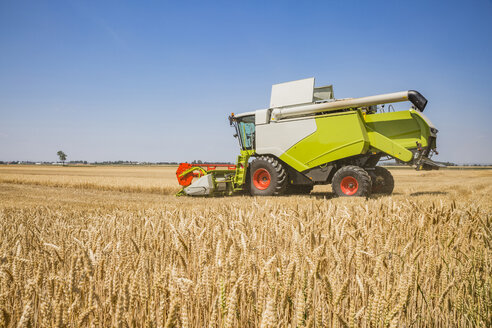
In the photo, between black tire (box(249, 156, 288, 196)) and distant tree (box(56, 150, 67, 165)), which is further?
distant tree (box(56, 150, 67, 165))

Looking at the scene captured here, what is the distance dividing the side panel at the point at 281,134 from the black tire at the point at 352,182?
5.21 feet

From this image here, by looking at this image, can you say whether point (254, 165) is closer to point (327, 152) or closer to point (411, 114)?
point (327, 152)

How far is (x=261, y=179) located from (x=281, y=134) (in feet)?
5.39

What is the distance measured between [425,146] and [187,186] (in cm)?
754

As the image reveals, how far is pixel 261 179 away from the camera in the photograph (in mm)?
11125

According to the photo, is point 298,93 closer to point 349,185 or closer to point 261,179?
point 261,179

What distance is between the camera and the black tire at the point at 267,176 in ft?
34.5

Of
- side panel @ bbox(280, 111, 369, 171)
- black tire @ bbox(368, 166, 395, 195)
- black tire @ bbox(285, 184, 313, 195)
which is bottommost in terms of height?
black tire @ bbox(285, 184, 313, 195)

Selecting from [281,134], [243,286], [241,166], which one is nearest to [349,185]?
[281,134]

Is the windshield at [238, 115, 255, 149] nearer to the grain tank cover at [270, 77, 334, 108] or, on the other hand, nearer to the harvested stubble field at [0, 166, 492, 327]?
the grain tank cover at [270, 77, 334, 108]

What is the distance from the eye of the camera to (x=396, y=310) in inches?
42.6

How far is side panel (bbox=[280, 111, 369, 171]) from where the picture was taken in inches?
364

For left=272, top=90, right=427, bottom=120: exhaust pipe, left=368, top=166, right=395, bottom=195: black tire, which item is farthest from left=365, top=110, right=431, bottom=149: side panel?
left=368, top=166, right=395, bottom=195: black tire

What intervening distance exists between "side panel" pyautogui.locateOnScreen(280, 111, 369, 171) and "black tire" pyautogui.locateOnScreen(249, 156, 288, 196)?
40cm
